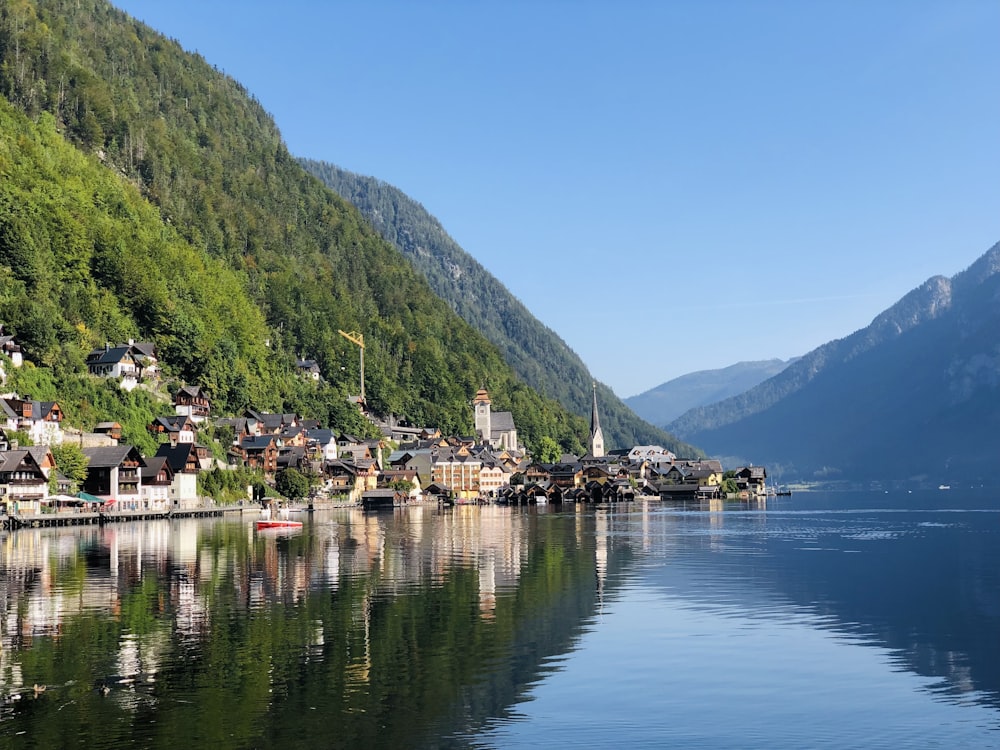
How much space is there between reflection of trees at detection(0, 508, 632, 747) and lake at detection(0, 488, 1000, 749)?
0.13 metres

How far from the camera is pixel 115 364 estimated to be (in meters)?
147

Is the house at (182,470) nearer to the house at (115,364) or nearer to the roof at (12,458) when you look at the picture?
the house at (115,364)

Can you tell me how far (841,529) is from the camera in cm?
11250

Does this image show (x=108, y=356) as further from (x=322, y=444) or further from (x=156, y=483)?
(x=322, y=444)

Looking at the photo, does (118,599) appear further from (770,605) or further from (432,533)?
(432,533)

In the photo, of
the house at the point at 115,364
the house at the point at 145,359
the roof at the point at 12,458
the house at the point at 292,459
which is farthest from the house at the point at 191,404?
the roof at the point at 12,458

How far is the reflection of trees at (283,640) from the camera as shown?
93.9ft

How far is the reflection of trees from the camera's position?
28609 millimetres

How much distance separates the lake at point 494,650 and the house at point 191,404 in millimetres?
83072

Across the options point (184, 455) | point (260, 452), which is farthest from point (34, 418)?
point (260, 452)

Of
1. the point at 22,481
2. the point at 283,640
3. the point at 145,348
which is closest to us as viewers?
the point at 283,640

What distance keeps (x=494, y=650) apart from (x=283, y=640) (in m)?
7.28

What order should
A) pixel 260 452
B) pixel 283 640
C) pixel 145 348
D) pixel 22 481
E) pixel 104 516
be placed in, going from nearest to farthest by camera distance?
pixel 283 640
pixel 22 481
pixel 104 516
pixel 145 348
pixel 260 452

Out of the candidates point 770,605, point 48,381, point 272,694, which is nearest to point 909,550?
point 770,605
